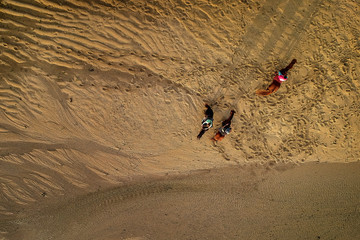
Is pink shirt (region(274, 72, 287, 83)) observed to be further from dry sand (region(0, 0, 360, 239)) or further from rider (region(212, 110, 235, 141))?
rider (region(212, 110, 235, 141))

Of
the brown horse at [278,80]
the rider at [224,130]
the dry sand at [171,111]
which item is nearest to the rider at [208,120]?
the dry sand at [171,111]

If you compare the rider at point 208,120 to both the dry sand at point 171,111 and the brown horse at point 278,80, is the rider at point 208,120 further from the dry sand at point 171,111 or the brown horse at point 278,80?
the brown horse at point 278,80

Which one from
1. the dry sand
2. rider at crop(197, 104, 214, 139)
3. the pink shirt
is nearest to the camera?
the pink shirt

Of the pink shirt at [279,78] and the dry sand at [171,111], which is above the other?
the pink shirt at [279,78]

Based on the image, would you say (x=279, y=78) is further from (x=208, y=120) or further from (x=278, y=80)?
(x=208, y=120)

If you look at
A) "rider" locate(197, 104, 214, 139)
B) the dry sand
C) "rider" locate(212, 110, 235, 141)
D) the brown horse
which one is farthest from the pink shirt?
"rider" locate(197, 104, 214, 139)

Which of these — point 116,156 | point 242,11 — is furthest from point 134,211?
point 242,11

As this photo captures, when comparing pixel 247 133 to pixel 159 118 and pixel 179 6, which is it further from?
pixel 179 6

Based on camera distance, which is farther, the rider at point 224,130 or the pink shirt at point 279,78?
the rider at point 224,130
